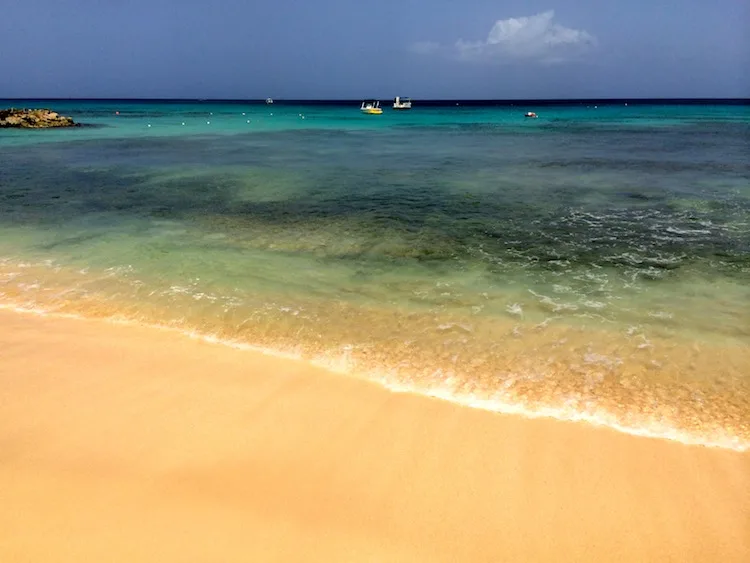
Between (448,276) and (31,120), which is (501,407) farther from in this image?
(31,120)

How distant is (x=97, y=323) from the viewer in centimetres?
788

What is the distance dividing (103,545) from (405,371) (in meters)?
3.69

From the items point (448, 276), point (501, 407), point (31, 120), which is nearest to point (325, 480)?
point (501, 407)

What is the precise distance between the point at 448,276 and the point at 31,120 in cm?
6089

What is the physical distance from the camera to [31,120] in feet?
175

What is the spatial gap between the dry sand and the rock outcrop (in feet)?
198

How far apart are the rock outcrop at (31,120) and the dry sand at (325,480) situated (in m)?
60.2

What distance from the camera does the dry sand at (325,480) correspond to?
387 cm

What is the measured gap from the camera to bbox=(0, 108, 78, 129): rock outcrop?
174ft

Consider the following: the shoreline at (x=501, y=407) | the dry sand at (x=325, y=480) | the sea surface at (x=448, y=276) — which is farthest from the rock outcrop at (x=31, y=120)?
the dry sand at (x=325, y=480)

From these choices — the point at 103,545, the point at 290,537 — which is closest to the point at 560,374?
the point at 290,537

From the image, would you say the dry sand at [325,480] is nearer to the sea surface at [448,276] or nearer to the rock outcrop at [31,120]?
the sea surface at [448,276]

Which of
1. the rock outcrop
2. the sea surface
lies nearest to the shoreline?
the sea surface

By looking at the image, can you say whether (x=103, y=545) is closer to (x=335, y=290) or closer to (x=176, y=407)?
(x=176, y=407)
